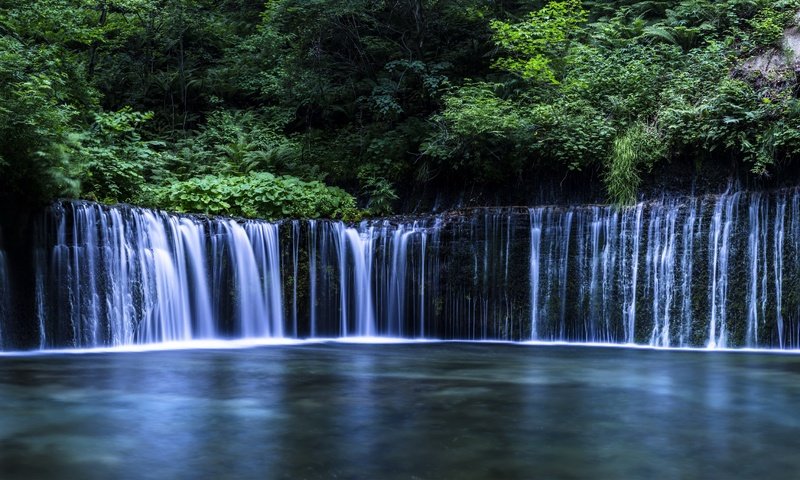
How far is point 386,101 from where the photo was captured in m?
17.2

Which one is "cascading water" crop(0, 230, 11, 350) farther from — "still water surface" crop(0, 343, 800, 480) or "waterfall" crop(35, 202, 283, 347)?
"still water surface" crop(0, 343, 800, 480)

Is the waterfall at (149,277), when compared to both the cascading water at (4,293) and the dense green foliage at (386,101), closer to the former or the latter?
the cascading water at (4,293)

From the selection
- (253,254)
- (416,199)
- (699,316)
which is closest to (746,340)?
(699,316)

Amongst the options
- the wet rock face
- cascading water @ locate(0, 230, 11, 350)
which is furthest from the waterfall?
the wet rock face

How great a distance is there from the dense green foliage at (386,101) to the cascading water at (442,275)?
1008 mm

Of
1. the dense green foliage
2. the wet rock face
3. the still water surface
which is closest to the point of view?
the still water surface

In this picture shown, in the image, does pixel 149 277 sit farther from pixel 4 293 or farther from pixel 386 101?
pixel 386 101

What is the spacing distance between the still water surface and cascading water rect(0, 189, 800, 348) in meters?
1.91

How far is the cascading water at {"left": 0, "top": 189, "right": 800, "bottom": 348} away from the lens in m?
11.9

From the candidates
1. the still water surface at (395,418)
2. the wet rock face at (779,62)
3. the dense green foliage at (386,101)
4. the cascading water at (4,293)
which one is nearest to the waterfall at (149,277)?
the cascading water at (4,293)

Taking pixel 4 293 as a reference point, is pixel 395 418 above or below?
below

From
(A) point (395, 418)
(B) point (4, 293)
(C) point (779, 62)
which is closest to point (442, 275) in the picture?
(B) point (4, 293)

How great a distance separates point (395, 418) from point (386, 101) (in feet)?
38.9

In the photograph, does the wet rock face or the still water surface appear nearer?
the still water surface
